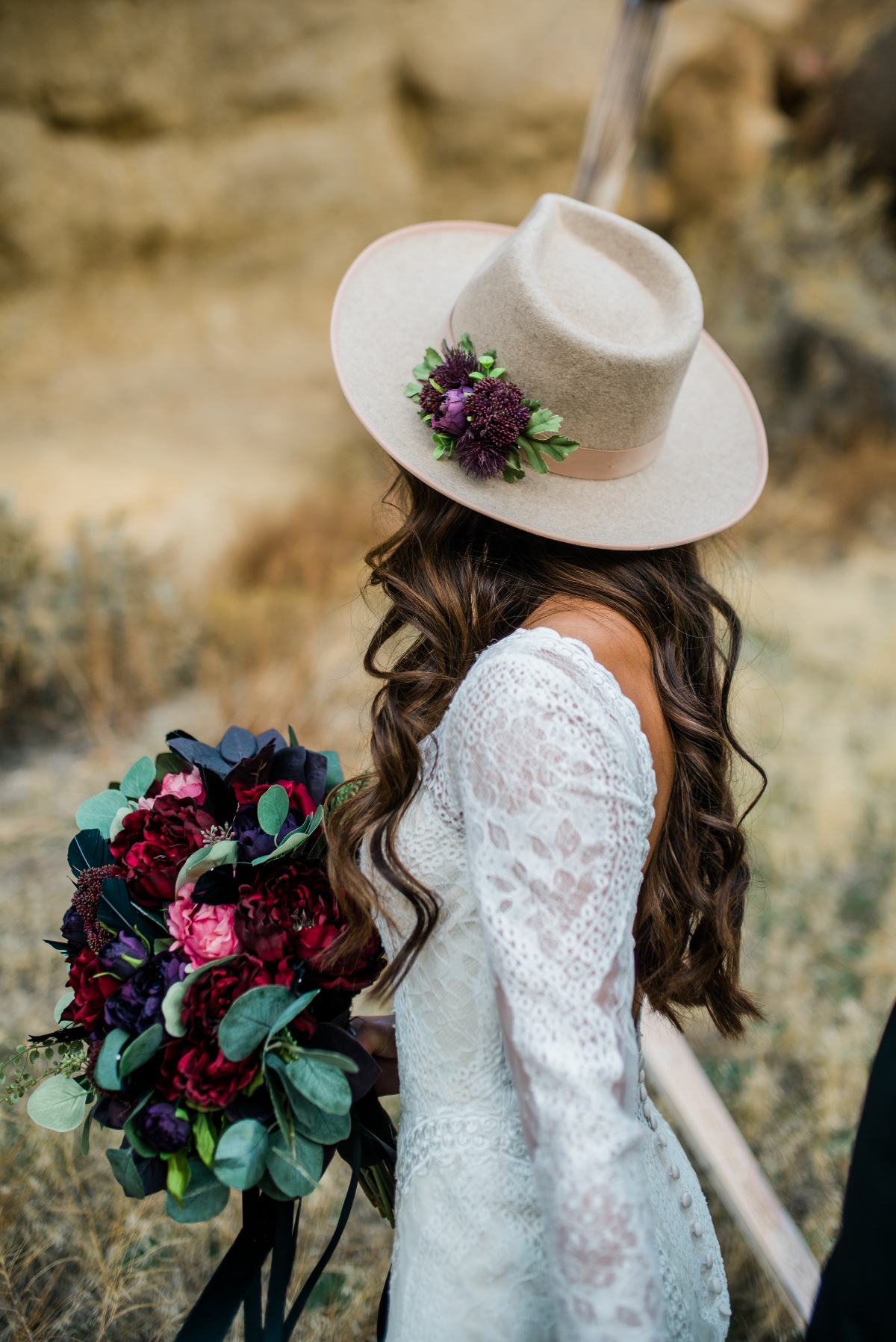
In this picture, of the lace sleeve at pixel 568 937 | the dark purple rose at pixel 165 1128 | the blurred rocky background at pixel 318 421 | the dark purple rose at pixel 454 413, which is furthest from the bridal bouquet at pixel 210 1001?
the blurred rocky background at pixel 318 421

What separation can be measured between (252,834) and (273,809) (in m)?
0.05

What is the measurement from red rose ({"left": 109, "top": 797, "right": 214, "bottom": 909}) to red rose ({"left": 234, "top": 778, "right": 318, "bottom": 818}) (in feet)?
0.20

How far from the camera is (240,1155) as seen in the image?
48.4 inches

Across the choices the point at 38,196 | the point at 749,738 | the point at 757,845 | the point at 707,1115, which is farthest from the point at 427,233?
the point at 38,196

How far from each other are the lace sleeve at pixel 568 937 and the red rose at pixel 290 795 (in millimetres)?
446

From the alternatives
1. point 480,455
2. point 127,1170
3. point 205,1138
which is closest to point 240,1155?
point 205,1138

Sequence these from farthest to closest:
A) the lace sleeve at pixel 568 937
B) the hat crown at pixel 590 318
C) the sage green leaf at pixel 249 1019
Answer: the hat crown at pixel 590 318 < the sage green leaf at pixel 249 1019 < the lace sleeve at pixel 568 937

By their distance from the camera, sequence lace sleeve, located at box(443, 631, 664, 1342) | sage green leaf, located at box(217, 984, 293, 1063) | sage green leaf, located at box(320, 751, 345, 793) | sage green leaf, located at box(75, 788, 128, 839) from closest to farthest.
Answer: lace sleeve, located at box(443, 631, 664, 1342)
sage green leaf, located at box(217, 984, 293, 1063)
sage green leaf, located at box(75, 788, 128, 839)
sage green leaf, located at box(320, 751, 345, 793)

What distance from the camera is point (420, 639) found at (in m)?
1.50

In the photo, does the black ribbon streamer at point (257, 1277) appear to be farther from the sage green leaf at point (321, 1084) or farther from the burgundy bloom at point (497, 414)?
the burgundy bloom at point (497, 414)

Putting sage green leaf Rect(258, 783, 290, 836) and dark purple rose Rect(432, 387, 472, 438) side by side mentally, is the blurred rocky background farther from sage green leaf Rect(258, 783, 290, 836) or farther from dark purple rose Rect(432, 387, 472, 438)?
sage green leaf Rect(258, 783, 290, 836)

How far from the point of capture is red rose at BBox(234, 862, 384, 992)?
4.35 feet

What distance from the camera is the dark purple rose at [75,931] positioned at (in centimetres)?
144

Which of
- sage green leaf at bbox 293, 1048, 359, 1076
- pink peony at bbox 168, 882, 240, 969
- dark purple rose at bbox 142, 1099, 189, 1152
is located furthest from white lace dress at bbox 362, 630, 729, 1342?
dark purple rose at bbox 142, 1099, 189, 1152
